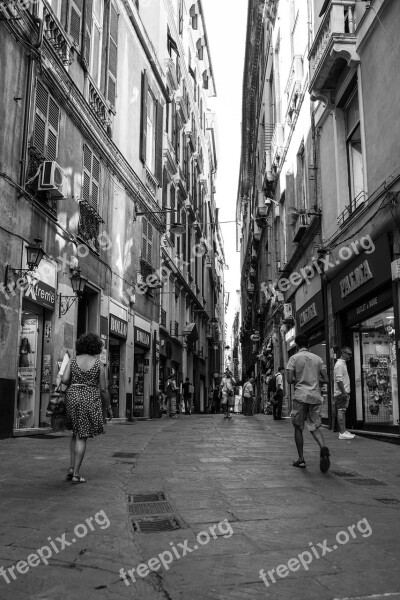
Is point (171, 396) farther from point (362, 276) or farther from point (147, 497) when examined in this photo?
point (147, 497)

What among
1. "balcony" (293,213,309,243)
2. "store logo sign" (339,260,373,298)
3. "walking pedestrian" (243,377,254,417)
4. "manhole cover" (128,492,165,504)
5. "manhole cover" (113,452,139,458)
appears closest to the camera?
"manhole cover" (128,492,165,504)

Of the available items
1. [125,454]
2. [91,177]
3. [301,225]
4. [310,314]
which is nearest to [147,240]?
[91,177]

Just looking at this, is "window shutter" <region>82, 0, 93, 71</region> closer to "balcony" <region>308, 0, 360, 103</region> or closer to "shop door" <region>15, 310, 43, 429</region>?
"balcony" <region>308, 0, 360, 103</region>

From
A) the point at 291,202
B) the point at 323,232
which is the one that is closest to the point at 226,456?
the point at 323,232

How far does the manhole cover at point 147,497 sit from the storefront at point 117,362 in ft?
40.7

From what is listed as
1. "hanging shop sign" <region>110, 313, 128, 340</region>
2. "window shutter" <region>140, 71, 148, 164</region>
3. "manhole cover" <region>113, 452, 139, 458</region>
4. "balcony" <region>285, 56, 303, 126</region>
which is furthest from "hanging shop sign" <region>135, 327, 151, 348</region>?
"manhole cover" <region>113, 452, 139, 458</region>

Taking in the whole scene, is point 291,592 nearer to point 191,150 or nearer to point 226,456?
point 226,456

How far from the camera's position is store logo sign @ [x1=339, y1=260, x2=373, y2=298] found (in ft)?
38.0

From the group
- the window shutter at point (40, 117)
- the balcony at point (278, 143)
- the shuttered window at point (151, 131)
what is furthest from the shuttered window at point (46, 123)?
the balcony at point (278, 143)

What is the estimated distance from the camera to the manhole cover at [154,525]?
14.6 feet

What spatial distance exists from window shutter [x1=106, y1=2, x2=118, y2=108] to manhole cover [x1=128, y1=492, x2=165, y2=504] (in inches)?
560

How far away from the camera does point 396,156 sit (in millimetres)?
10219

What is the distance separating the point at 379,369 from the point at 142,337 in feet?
35.7

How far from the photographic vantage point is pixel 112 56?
59.8ft
